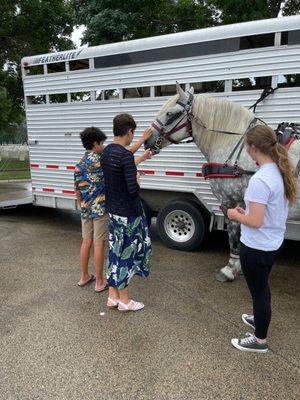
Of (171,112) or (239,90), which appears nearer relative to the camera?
(171,112)

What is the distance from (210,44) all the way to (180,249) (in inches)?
113

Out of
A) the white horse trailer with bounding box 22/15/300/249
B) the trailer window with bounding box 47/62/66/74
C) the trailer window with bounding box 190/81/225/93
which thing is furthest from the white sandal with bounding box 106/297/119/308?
the trailer window with bounding box 47/62/66/74

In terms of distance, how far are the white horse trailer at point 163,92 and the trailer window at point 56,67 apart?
0.02 metres

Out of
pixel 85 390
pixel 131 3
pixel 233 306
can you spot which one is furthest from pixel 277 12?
pixel 85 390

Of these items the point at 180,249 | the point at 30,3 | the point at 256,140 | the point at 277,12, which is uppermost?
the point at 30,3

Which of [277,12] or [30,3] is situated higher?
[30,3]

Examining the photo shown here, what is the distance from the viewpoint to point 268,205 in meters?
2.54

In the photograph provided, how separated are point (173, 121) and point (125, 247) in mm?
1652

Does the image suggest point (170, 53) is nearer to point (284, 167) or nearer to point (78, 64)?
point (78, 64)

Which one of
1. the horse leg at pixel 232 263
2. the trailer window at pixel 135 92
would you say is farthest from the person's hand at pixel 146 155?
the trailer window at pixel 135 92

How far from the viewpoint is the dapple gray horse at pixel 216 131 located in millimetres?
4125

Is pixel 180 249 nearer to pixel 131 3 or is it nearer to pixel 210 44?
pixel 210 44

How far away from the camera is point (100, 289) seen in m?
4.24

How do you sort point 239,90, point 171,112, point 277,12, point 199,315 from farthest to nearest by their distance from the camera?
point 277,12, point 239,90, point 171,112, point 199,315
